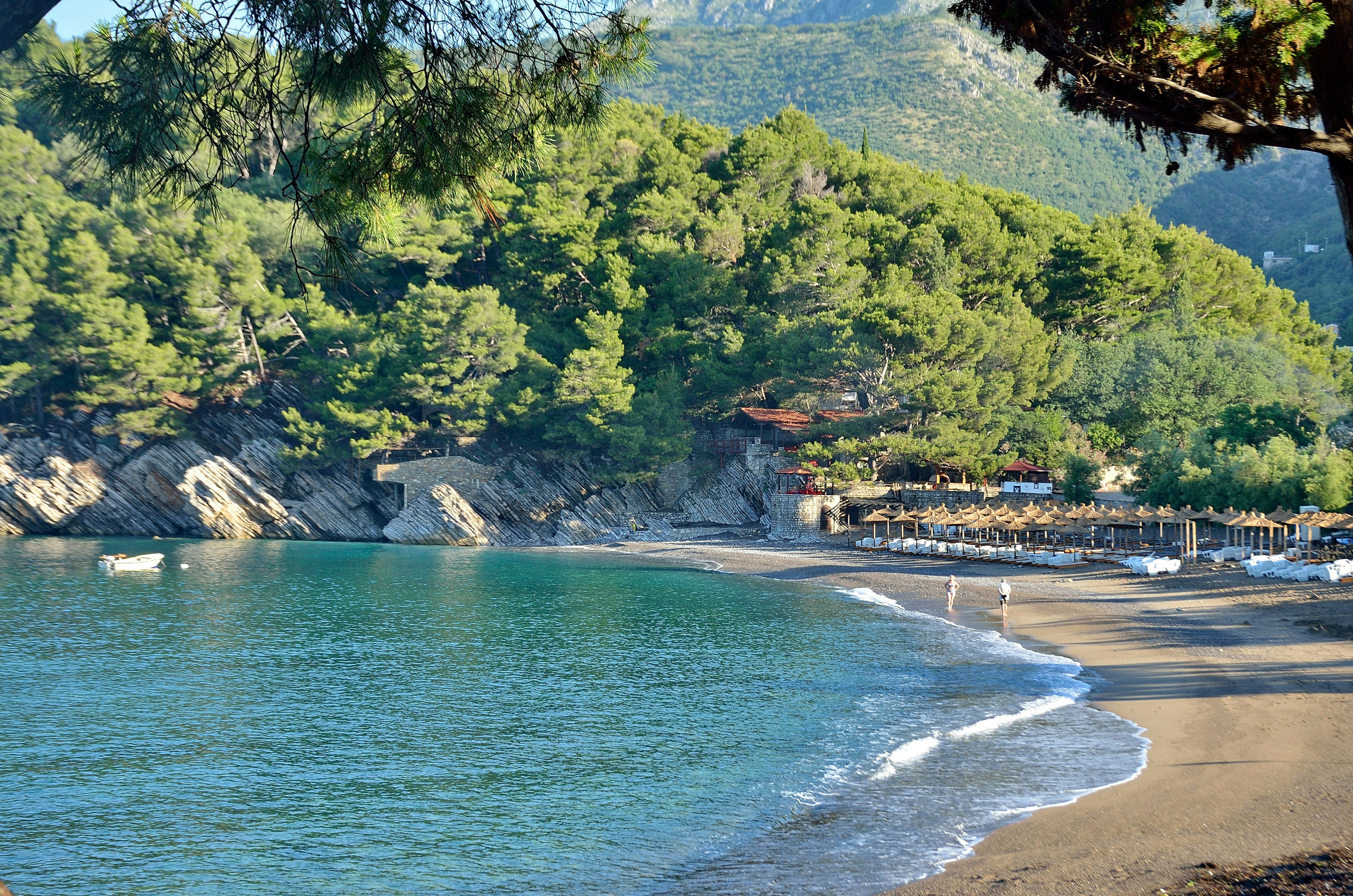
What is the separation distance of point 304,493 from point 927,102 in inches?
4631

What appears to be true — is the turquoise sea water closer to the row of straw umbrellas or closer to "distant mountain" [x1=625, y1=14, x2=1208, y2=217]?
the row of straw umbrellas

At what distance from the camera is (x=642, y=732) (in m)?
16.8

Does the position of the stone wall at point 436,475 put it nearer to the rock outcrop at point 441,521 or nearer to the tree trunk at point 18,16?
the rock outcrop at point 441,521

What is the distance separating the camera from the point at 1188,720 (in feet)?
51.3

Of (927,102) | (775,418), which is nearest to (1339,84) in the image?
(775,418)

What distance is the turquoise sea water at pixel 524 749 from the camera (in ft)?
36.9

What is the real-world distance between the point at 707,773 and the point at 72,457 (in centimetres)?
5195

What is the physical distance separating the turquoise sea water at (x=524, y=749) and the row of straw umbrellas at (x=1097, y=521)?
1073cm

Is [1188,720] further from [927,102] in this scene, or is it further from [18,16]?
[927,102]

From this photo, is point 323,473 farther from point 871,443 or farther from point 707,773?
point 707,773

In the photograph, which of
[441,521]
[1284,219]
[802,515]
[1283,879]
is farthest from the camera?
[1284,219]

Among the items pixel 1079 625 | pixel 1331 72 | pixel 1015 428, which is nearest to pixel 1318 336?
pixel 1015 428

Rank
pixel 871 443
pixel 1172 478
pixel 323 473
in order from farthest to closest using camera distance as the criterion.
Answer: pixel 323 473
pixel 871 443
pixel 1172 478

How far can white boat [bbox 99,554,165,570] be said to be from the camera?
133 feet
